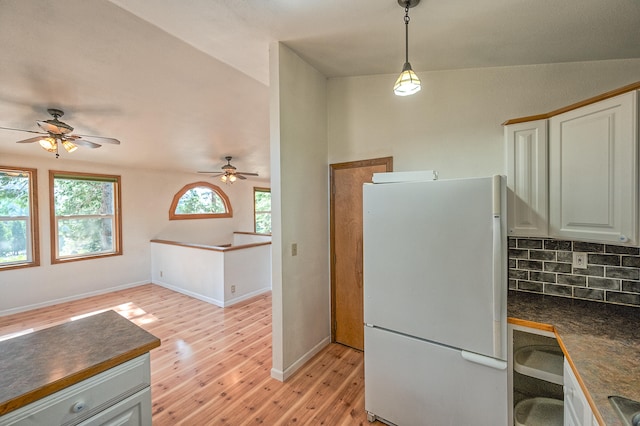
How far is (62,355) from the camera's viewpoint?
1100 millimetres

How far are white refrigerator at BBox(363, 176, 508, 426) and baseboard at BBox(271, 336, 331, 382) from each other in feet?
2.53

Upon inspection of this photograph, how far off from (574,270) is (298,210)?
6.69 feet

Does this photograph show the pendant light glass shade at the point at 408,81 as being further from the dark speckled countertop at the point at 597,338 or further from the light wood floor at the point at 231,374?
the light wood floor at the point at 231,374

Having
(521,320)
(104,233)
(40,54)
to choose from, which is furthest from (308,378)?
(104,233)

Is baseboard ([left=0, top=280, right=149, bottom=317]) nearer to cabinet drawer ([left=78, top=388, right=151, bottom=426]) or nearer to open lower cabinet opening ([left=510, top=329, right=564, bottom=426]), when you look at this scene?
cabinet drawer ([left=78, top=388, right=151, bottom=426])

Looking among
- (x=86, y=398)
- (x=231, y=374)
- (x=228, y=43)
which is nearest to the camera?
(x=86, y=398)

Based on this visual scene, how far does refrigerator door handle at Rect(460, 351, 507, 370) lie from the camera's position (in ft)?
4.62

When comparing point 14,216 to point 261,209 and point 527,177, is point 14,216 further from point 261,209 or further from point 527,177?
point 527,177

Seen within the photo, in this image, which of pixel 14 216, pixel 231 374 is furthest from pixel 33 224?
pixel 231 374

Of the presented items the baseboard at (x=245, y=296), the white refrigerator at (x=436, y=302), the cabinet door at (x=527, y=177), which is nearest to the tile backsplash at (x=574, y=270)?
the cabinet door at (x=527, y=177)

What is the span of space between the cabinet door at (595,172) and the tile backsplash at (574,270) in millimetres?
380

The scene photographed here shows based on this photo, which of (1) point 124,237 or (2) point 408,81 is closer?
(2) point 408,81

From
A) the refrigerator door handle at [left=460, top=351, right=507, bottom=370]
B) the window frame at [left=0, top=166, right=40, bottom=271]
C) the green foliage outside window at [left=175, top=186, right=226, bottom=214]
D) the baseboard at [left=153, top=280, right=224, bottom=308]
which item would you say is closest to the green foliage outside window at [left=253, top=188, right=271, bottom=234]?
the green foliage outside window at [left=175, top=186, right=226, bottom=214]

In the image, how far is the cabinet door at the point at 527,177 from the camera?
1668 mm
